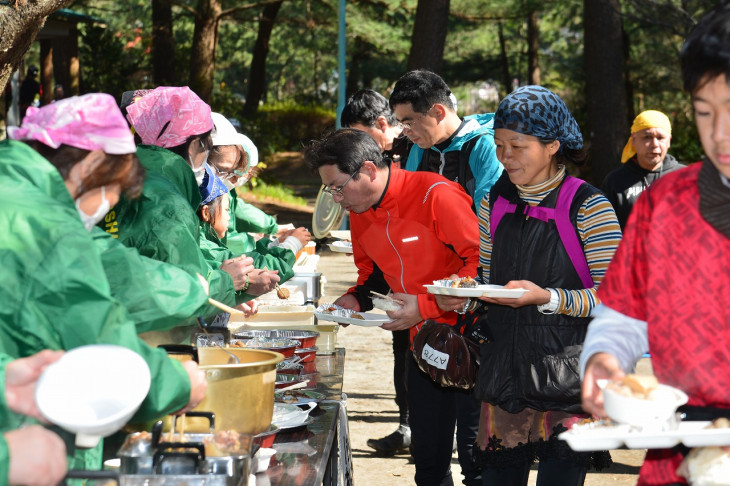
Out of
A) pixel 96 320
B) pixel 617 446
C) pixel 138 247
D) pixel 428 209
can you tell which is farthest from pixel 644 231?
pixel 428 209

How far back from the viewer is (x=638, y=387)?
5.89 ft

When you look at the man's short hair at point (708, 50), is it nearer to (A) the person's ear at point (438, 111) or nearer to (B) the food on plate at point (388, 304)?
(B) the food on plate at point (388, 304)

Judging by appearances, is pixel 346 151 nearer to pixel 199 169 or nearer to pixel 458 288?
pixel 199 169

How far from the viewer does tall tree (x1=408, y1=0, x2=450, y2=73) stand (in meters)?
12.9

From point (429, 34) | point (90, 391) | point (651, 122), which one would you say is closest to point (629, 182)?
point (651, 122)

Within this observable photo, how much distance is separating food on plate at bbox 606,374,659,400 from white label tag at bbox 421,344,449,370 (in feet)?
5.36

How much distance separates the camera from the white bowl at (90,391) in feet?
5.50

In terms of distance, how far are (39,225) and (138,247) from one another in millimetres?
Result: 1226

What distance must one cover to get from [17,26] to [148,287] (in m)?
3.26

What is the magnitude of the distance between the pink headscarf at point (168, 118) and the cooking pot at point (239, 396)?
141 centimetres

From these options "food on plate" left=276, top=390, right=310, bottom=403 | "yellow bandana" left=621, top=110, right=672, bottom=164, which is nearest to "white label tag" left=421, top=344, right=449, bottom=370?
"food on plate" left=276, top=390, right=310, bottom=403

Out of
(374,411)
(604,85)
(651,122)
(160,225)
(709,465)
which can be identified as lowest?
(374,411)

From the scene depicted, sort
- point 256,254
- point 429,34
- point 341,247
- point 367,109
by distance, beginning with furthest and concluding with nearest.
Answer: point 429,34
point 367,109
point 341,247
point 256,254

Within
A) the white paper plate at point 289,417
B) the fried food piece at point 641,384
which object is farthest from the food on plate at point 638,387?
the white paper plate at point 289,417
